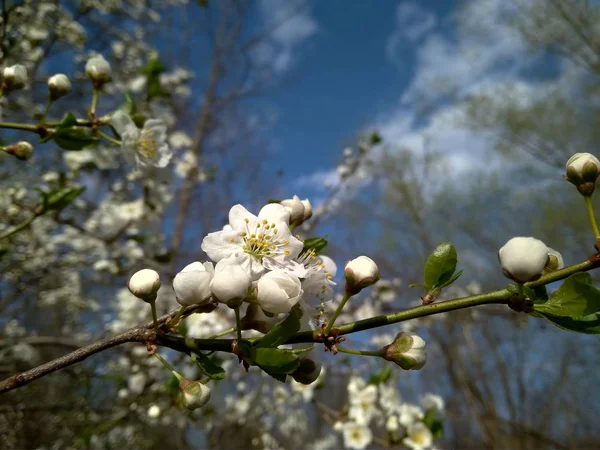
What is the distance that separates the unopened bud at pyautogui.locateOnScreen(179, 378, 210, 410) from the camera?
60 cm

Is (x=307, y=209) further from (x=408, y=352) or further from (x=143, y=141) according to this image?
(x=143, y=141)

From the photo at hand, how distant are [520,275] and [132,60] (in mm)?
3496

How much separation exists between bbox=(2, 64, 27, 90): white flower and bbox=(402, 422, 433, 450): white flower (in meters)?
1.78

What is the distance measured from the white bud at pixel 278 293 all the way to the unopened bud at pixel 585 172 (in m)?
0.44

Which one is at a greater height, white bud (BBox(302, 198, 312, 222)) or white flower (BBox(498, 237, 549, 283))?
white bud (BBox(302, 198, 312, 222))

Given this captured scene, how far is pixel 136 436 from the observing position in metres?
2.52

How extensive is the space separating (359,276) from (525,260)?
0.75ft

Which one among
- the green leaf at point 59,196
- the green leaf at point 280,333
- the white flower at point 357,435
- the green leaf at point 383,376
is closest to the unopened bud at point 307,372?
the green leaf at point 280,333

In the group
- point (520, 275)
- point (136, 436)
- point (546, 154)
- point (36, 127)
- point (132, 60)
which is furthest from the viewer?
point (546, 154)

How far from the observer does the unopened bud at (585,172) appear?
61cm

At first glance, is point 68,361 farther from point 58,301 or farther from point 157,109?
point 58,301

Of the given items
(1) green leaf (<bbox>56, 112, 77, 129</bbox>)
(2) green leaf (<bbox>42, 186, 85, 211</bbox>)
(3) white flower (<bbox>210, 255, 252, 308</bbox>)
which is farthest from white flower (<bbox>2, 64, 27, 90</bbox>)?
(3) white flower (<bbox>210, 255, 252, 308</bbox>)

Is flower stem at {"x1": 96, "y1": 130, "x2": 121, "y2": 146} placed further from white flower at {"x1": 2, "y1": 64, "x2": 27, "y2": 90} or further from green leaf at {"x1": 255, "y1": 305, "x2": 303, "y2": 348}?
green leaf at {"x1": 255, "y1": 305, "x2": 303, "y2": 348}

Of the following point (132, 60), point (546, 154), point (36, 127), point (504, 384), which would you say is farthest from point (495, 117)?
point (36, 127)
